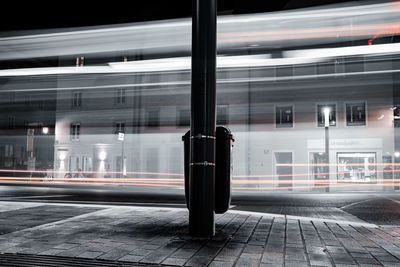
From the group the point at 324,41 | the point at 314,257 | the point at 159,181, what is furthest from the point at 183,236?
the point at 159,181

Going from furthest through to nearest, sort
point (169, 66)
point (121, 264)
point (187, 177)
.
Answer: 1. point (169, 66)
2. point (187, 177)
3. point (121, 264)

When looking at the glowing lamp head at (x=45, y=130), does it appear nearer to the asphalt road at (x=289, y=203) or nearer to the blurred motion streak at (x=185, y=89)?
the blurred motion streak at (x=185, y=89)

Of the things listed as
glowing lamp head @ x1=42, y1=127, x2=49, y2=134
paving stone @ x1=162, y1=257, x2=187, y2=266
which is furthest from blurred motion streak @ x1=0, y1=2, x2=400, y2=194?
paving stone @ x1=162, y1=257, x2=187, y2=266

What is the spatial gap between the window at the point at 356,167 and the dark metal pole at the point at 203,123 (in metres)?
15.7

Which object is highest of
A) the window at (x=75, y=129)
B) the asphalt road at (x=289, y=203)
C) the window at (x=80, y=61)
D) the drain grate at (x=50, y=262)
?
the window at (x=80, y=61)

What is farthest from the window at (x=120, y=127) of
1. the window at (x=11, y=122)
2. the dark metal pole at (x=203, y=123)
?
the dark metal pole at (x=203, y=123)

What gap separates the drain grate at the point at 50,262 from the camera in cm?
299

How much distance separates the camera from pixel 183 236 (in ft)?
14.3

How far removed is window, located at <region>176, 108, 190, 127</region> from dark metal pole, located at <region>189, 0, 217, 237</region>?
603cm

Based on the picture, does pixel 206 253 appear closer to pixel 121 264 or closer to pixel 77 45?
pixel 121 264

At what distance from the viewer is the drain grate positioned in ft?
9.80

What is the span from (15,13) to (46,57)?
192 cm

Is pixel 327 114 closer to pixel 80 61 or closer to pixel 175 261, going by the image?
pixel 80 61

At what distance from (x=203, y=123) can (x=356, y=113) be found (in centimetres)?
1201
